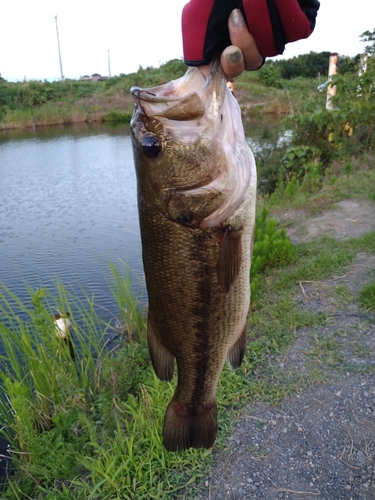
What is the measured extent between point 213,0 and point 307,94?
10.1 meters

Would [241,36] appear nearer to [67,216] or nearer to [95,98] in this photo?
[67,216]

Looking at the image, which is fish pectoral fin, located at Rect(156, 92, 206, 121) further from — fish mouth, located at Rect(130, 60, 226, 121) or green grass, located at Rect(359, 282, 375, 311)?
green grass, located at Rect(359, 282, 375, 311)

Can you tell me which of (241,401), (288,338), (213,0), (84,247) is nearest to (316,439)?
(241,401)

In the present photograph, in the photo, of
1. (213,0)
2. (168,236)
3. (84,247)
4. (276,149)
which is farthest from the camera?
(276,149)

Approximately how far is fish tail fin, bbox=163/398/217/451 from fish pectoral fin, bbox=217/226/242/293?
27.4 inches

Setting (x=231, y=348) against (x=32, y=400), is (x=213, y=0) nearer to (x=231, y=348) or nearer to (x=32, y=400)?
(x=231, y=348)

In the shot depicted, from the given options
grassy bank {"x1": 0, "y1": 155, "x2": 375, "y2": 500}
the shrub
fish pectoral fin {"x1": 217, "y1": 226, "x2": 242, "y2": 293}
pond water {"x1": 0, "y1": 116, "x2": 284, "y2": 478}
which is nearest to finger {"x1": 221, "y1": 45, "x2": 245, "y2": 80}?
fish pectoral fin {"x1": 217, "y1": 226, "x2": 242, "y2": 293}

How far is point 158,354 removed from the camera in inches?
74.9

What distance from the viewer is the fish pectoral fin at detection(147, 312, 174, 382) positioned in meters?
1.88

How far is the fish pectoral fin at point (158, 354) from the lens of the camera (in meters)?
1.88

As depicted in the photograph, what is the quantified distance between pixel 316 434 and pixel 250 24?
105 inches

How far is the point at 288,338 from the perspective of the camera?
3.95 m

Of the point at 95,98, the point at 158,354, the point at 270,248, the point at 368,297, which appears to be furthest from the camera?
the point at 95,98

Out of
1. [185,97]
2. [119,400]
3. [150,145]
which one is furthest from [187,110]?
[119,400]
